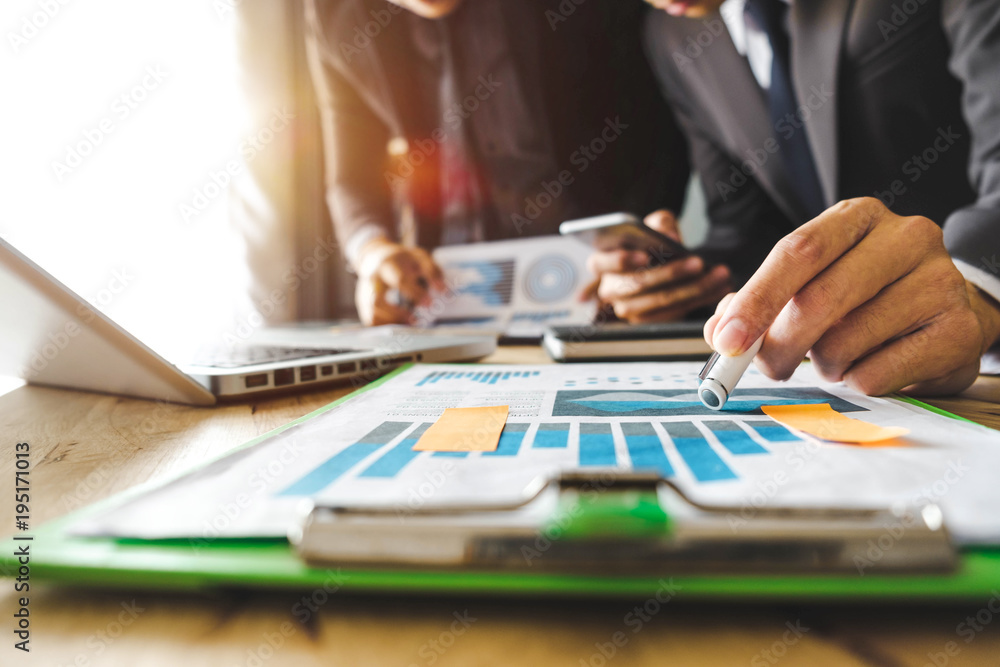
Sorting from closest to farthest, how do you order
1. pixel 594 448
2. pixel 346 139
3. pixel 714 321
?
1. pixel 594 448
2. pixel 714 321
3. pixel 346 139

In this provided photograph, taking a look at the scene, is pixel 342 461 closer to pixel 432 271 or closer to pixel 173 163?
pixel 432 271

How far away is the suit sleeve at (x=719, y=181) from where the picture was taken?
1317mm

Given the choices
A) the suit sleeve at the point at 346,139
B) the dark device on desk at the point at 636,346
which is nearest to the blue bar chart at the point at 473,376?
the dark device on desk at the point at 636,346

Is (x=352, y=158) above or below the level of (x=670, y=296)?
above

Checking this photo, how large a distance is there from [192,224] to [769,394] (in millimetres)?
1575

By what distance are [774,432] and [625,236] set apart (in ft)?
1.54

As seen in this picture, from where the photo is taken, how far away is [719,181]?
1.38 m

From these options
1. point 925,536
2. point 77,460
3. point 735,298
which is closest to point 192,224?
point 77,460

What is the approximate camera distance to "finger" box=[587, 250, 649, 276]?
0.80 m

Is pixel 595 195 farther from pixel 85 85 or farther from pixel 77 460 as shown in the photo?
pixel 77 460

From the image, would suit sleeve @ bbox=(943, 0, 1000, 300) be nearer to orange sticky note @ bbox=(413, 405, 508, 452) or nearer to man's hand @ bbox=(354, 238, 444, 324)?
orange sticky note @ bbox=(413, 405, 508, 452)

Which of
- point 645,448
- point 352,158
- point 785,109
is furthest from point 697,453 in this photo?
point 352,158

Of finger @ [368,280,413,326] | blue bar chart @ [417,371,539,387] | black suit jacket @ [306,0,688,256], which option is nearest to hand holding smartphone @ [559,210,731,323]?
blue bar chart @ [417,371,539,387]

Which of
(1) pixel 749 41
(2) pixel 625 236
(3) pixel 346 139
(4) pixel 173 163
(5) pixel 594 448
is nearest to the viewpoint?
(5) pixel 594 448
